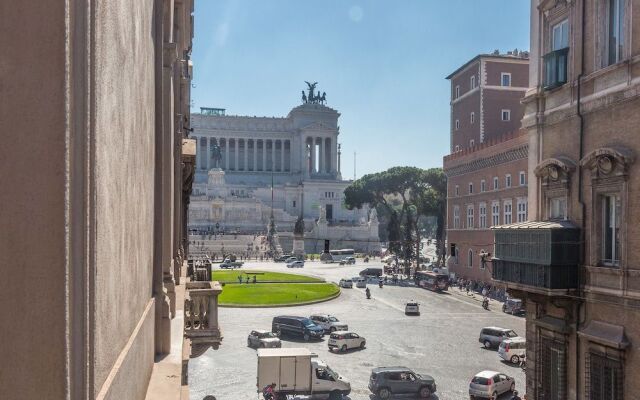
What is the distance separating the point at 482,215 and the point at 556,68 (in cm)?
3556

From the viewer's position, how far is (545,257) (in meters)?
12.1

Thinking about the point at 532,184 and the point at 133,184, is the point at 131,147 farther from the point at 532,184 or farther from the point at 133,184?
the point at 532,184

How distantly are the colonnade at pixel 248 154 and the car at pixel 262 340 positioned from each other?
8938 centimetres

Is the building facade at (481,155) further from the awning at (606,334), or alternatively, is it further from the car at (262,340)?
the awning at (606,334)

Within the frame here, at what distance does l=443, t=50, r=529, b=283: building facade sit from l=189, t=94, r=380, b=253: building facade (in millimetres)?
43228

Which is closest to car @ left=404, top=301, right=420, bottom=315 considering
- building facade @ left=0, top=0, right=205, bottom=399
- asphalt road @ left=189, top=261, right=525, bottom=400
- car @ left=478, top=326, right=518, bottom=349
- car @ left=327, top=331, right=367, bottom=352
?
asphalt road @ left=189, top=261, right=525, bottom=400

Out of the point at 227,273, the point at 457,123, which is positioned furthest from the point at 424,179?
the point at 227,273

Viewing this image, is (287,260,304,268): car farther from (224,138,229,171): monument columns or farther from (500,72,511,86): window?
(224,138,229,171): monument columns

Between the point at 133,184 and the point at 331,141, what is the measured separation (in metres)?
111

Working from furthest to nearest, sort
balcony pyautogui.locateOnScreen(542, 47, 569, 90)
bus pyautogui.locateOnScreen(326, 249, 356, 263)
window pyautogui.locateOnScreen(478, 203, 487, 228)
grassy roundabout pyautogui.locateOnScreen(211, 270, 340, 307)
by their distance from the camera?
1. bus pyautogui.locateOnScreen(326, 249, 356, 263)
2. window pyautogui.locateOnScreen(478, 203, 487, 228)
3. grassy roundabout pyautogui.locateOnScreen(211, 270, 340, 307)
4. balcony pyautogui.locateOnScreen(542, 47, 569, 90)

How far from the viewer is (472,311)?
38562 millimetres

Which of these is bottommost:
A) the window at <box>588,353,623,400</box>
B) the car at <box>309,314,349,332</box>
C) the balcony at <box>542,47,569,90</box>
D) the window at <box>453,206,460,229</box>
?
the car at <box>309,314,349,332</box>

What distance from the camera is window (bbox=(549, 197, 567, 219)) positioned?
13.2 metres

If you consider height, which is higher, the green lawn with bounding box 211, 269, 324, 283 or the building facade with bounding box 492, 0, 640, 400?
the building facade with bounding box 492, 0, 640, 400
